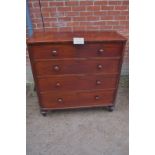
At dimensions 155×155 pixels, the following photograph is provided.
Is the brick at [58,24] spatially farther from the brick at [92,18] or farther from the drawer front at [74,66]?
the drawer front at [74,66]

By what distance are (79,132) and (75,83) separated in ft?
1.62

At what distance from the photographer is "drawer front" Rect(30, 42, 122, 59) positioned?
5.80 feet

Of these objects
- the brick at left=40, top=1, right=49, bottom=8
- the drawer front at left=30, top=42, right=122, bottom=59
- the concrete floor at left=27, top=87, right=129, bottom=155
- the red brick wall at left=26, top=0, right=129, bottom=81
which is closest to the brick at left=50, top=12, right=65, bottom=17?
the red brick wall at left=26, top=0, right=129, bottom=81

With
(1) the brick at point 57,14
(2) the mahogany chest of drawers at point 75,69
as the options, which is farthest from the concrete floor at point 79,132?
(1) the brick at point 57,14

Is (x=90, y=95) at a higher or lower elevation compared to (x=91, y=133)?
higher

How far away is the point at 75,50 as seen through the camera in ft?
5.90

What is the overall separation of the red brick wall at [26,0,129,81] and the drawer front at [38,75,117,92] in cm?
80

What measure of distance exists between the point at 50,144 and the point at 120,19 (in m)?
1.72

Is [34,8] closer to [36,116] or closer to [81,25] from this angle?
[81,25]

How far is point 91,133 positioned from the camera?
1906 millimetres

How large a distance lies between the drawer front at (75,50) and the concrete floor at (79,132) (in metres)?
0.70

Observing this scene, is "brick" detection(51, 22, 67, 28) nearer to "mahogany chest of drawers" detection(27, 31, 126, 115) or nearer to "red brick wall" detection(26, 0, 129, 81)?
"red brick wall" detection(26, 0, 129, 81)

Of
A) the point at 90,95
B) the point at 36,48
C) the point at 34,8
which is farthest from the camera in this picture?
the point at 34,8

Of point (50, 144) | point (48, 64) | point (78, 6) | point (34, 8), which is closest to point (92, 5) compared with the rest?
point (78, 6)
